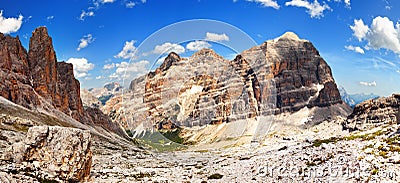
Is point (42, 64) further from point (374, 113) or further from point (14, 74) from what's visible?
point (374, 113)

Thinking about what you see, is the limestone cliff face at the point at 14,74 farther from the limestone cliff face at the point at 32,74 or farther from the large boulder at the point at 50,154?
the large boulder at the point at 50,154

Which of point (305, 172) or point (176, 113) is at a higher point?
point (176, 113)

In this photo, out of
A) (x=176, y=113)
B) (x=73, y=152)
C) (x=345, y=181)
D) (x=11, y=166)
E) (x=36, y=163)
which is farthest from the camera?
(x=176, y=113)

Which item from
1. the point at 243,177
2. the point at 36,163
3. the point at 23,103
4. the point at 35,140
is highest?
the point at 23,103

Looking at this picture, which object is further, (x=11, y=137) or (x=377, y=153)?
(x=11, y=137)

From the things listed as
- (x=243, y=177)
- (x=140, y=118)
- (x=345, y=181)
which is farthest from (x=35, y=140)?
(x=345, y=181)

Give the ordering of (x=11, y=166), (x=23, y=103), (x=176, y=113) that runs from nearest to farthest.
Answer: (x=11, y=166), (x=176, y=113), (x=23, y=103)

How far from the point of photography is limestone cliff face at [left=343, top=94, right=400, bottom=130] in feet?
379

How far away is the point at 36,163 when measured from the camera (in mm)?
32531

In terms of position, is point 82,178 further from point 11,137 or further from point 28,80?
point 28,80

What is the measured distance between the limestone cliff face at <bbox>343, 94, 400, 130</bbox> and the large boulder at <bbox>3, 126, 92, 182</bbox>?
104m

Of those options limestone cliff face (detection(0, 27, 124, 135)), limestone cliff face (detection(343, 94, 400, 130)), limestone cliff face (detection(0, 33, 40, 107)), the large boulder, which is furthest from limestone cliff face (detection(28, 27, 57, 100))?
the large boulder

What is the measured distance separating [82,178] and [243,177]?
18527 mm

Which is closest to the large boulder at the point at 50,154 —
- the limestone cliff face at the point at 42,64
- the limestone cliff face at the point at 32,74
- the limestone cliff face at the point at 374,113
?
the limestone cliff face at the point at 374,113
